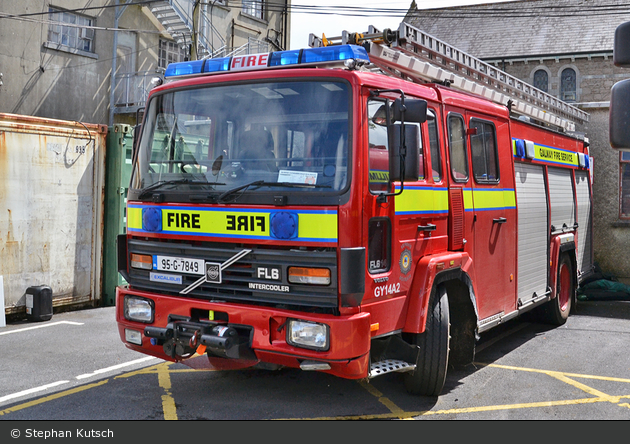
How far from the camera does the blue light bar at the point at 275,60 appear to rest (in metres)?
4.77

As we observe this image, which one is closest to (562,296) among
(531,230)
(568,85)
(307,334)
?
(531,230)

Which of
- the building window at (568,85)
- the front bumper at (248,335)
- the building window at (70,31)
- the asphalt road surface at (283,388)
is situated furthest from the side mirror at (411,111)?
the building window at (568,85)

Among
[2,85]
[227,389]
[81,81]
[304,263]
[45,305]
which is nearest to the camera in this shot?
[304,263]

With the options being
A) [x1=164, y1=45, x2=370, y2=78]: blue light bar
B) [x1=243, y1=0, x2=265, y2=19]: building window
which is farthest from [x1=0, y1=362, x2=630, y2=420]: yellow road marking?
[x1=243, y1=0, x2=265, y2=19]: building window

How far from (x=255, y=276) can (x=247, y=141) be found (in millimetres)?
1017

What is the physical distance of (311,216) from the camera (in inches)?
175

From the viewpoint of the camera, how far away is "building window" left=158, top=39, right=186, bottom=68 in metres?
22.5

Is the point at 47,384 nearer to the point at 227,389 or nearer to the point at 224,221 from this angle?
the point at 227,389

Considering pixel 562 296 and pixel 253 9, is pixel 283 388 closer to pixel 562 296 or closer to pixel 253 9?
pixel 562 296

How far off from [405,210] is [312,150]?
93cm

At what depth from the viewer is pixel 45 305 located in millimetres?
8898

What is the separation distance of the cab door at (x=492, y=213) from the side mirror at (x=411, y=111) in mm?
1640

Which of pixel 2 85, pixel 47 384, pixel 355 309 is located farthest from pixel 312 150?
pixel 2 85

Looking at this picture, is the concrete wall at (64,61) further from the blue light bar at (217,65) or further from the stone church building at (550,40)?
the stone church building at (550,40)
